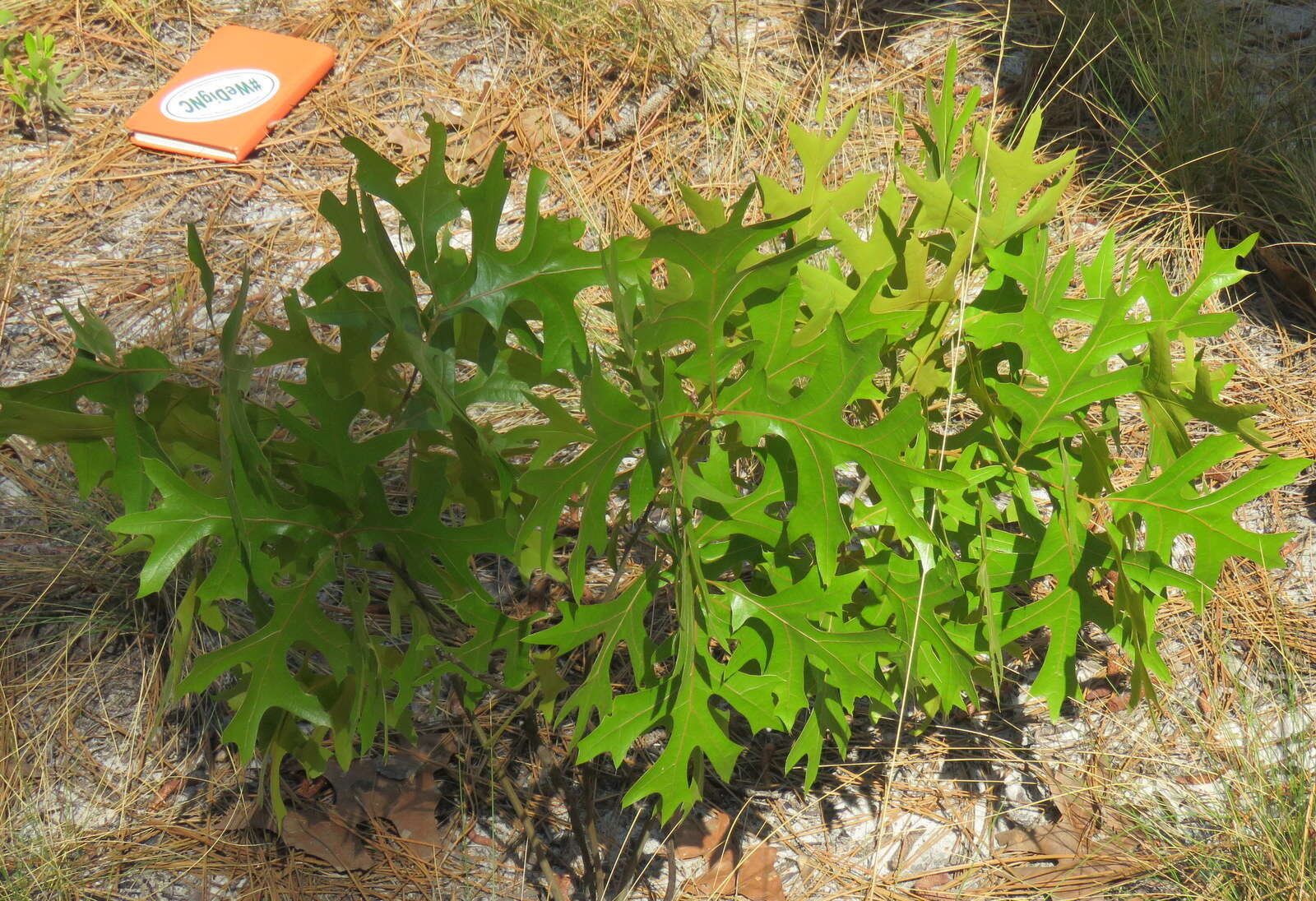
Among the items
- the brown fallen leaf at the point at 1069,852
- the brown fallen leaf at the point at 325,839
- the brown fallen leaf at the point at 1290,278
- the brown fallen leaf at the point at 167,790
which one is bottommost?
the brown fallen leaf at the point at 1069,852

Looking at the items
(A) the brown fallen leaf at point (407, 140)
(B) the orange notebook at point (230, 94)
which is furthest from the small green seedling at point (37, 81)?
(A) the brown fallen leaf at point (407, 140)

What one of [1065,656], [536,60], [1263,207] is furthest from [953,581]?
[536,60]

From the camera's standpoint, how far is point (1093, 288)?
1.39 m

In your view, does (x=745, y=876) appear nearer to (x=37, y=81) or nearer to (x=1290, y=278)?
(x=1290, y=278)

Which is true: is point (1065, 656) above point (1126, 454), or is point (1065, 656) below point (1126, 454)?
above

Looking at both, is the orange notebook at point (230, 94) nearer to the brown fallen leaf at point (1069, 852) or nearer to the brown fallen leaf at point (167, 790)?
the brown fallen leaf at point (167, 790)

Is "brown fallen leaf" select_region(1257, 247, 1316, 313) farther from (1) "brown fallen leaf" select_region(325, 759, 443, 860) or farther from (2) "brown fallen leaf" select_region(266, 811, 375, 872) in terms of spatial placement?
(2) "brown fallen leaf" select_region(266, 811, 375, 872)

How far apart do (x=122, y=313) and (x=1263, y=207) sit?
2.68m

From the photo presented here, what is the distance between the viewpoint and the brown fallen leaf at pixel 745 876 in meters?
1.64

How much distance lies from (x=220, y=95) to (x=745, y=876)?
8.27 ft

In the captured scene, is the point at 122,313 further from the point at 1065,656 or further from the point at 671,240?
the point at 1065,656

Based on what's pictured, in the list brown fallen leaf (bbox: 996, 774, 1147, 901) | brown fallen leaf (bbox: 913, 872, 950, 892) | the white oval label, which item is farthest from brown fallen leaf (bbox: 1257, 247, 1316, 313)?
the white oval label

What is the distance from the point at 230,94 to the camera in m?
2.92

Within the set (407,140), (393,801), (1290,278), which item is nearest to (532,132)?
(407,140)
